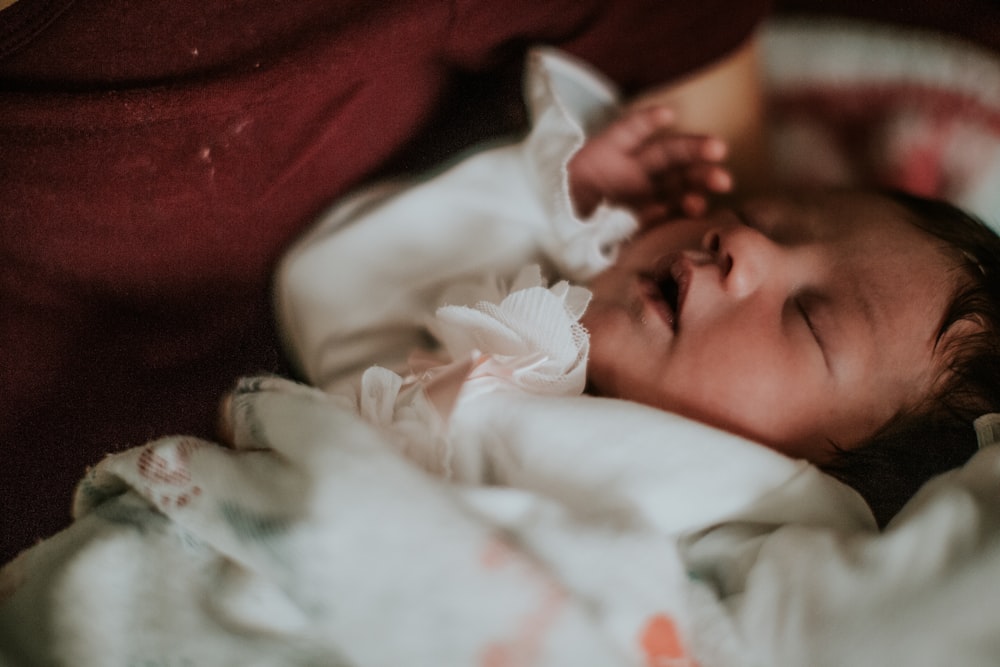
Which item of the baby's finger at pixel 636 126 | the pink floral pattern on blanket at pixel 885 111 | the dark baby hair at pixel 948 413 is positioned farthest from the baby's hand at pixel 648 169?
the dark baby hair at pixel 948 413

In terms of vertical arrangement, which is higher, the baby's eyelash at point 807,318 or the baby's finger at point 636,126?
the baby's finger at point 636,126

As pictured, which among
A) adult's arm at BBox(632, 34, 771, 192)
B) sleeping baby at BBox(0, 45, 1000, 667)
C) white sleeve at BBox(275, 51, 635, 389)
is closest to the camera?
sleeping baby at BBox(0, 45, 1000, 667)

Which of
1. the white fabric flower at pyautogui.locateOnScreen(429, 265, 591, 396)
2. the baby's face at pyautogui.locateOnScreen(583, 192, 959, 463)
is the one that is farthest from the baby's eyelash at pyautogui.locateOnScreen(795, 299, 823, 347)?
the white fabric flower at pyautogui.locateOnScreen(429, 265, 591, 396)

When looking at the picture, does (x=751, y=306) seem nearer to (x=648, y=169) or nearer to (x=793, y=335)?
(x=793, y=335)

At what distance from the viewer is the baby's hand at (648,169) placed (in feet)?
2.50

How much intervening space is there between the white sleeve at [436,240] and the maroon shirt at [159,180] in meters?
0.04

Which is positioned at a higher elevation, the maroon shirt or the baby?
the maroon shirt

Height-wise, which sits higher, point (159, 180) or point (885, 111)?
point (159, 180)

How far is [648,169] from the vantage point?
806 mm

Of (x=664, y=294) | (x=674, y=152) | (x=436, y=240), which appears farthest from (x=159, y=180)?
(x=674, y=152)

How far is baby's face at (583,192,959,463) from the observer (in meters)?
0.55

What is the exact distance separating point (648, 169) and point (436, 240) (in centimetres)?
26

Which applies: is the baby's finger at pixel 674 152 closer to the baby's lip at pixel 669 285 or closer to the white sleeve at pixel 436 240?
the white sleeve at pixel 436 240

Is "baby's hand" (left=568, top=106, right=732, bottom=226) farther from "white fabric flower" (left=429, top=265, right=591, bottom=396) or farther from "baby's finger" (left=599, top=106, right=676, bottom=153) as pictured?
"white fabric flower" (left=429, top=265, right=591, bottom=396)
